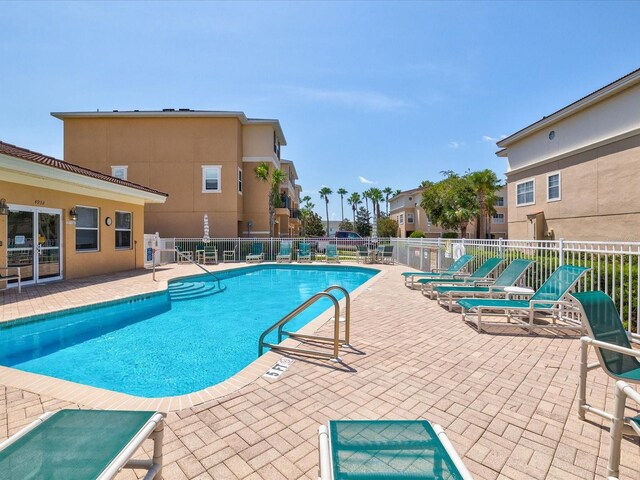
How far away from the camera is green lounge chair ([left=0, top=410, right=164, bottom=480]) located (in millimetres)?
1429

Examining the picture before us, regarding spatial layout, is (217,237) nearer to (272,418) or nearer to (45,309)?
(45,309)

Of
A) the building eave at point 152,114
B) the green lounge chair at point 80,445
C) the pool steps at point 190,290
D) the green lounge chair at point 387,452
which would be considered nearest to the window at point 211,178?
the building eave at point 152,114

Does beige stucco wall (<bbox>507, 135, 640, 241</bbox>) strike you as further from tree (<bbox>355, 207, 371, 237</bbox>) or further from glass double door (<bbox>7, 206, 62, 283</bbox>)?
tree (<bbox>355, 207, 371, 237</bbox>)

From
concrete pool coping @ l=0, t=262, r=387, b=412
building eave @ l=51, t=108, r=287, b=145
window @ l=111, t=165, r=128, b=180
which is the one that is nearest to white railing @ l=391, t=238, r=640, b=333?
concrete pool coping @ l=0, t=262, r=387, b=412

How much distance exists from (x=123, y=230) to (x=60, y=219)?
329 cm

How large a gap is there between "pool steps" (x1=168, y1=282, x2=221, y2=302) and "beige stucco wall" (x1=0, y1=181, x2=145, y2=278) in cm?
362

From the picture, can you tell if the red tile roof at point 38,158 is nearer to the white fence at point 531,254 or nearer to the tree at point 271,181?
the white fence at point 531,254

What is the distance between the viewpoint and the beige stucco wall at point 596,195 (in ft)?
45.4

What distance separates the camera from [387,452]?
5.47ft

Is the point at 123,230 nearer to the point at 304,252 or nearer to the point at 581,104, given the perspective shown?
the point at 304,252

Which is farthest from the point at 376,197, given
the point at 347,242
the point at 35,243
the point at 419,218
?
the point at 35,243

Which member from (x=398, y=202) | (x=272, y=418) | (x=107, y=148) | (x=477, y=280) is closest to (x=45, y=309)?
(x=272, y=418)

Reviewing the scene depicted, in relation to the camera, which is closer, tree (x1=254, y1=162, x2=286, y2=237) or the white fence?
the white fence

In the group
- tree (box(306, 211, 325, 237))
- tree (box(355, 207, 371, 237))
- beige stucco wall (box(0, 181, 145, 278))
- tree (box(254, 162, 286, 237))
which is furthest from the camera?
tree (box(355, 207, 371, 237))
